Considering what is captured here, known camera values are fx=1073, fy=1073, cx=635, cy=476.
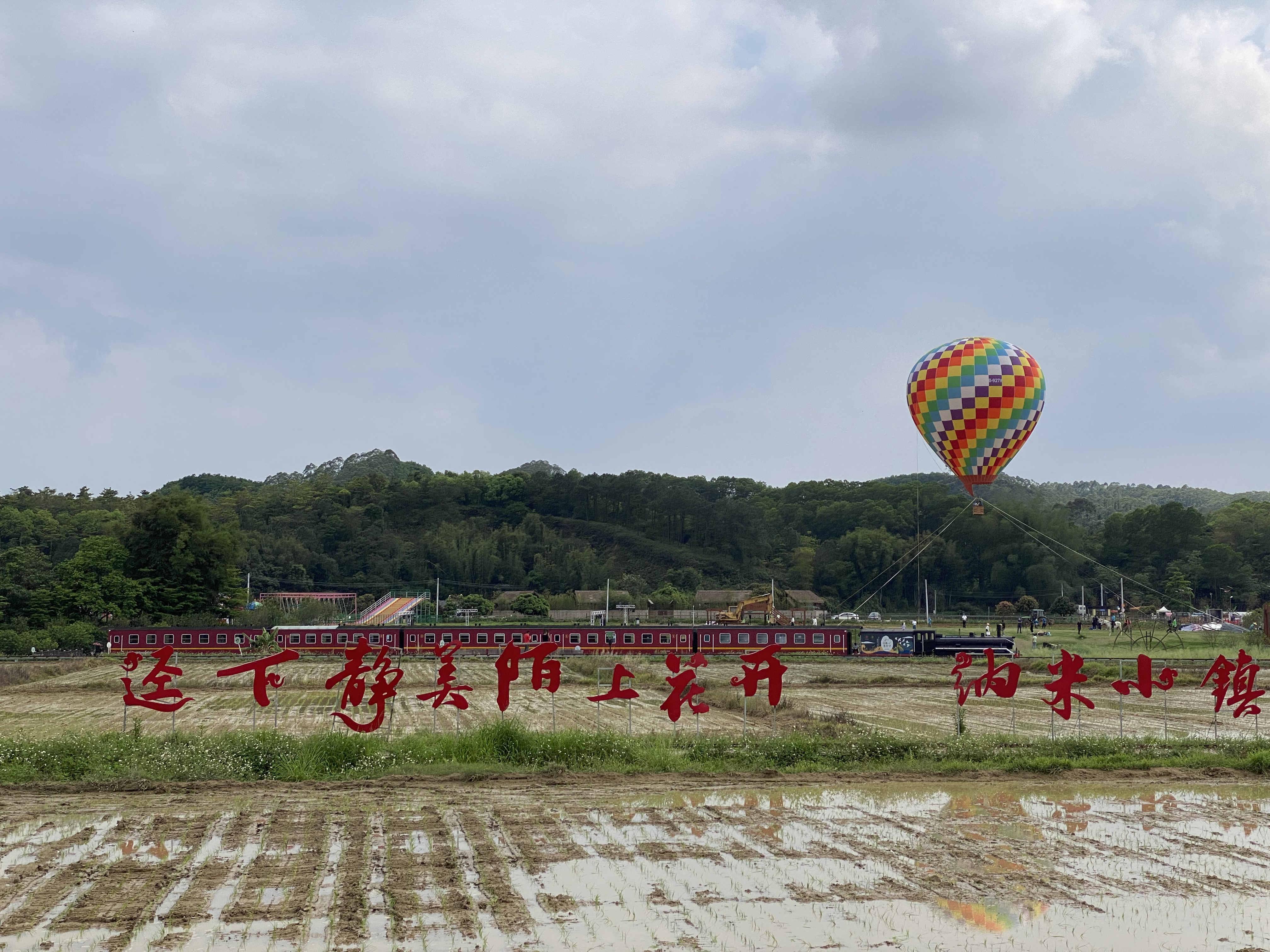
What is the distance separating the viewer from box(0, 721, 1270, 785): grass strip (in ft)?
48.9

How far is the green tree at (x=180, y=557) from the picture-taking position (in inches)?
2399

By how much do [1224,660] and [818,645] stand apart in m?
32.3

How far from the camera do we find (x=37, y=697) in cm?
3094

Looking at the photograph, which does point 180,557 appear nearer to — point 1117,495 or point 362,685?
point 362,685

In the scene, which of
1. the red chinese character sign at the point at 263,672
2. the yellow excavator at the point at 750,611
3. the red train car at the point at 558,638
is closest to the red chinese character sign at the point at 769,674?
the red chinese character sign at the point at 263,672

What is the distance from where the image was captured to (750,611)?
68.4 metres

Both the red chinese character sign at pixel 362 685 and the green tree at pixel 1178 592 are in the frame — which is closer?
the red chinese character sign at pixel 362 685

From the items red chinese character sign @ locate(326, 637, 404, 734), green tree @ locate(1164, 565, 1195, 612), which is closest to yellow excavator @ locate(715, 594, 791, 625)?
green tree @ locate(1164, 565, 1195, 612)

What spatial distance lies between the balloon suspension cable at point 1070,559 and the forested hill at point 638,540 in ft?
1.02

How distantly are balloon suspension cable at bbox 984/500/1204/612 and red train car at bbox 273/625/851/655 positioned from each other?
2862 cm

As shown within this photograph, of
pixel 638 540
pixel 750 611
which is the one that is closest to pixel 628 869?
pixel 750 611

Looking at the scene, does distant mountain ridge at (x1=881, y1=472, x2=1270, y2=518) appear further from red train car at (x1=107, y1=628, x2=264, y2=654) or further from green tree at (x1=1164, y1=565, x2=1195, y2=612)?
red train car at (x1=107, y1=628, x2=264, y2=654)

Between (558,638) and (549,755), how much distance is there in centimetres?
3096

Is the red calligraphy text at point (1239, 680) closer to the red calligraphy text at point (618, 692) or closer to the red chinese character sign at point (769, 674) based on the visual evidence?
the red chinese character sign at point (769, 674)
